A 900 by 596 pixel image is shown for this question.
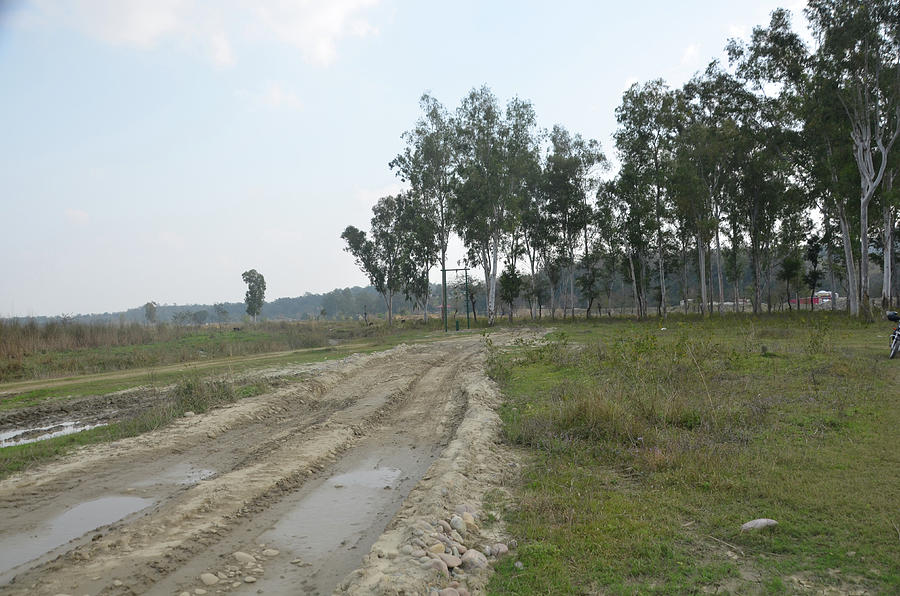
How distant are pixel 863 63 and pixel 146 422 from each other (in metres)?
33.2

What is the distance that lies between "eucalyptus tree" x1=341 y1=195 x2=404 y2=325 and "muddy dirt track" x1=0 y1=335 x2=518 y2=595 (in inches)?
2067

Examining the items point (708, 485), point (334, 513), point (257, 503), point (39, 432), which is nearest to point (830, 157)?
point (708, 485)

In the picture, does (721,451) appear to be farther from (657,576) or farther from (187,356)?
(187,356)

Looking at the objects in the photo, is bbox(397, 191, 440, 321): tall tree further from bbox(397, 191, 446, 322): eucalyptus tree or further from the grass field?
the grass field

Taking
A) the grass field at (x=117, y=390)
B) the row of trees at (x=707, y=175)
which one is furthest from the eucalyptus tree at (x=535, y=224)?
the grass field at (x=117, y=390)

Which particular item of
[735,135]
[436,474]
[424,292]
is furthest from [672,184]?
[436,474]

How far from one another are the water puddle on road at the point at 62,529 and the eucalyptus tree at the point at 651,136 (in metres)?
38.4

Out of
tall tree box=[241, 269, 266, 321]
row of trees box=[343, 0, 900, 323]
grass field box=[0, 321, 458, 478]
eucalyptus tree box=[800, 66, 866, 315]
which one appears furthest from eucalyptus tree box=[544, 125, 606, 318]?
tall tree box=[241, 269, 266, 321]

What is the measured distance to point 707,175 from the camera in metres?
39.6

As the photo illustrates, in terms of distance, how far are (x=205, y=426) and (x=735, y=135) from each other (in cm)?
3667

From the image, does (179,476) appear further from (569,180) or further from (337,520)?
(569,180)

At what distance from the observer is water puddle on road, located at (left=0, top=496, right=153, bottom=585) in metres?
5.07

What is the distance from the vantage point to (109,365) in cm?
2492

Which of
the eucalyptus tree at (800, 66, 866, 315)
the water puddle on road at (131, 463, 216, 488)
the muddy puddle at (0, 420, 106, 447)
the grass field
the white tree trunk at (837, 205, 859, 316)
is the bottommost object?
the muddy puddle at (0, 420, 106, 447)
